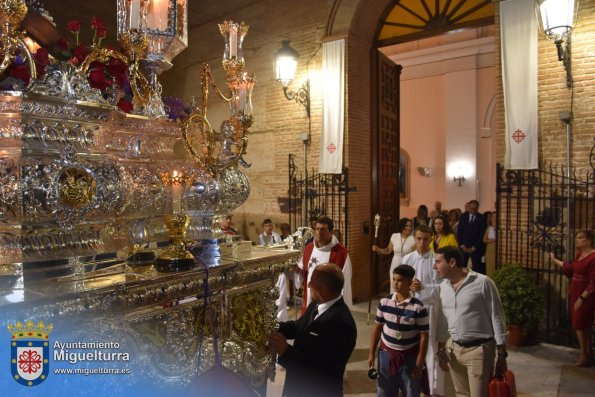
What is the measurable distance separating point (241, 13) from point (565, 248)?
8.07 meters

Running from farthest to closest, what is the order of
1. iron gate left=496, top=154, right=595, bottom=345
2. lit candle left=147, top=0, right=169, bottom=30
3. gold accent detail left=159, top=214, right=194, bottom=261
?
1. iron gate left=496, top=154, right=595, bottom=345
2. lit candle left=147, top=0, right=169, bottom=30
3. gold accent detail left=159, top=214, right=194, bottom=261

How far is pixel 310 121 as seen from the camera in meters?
9.23

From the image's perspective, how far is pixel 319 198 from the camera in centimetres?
908

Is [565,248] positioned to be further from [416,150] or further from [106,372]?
[416,150]

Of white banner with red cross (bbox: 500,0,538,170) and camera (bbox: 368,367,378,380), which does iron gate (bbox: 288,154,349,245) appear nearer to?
white banner with red cross (bbox: 500,0,538,170)

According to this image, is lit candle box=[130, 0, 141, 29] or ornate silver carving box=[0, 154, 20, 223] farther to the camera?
lit candle box=[130, 0, 141, 29]

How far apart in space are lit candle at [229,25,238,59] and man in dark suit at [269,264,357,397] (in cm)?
140

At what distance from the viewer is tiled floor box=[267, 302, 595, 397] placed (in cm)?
481

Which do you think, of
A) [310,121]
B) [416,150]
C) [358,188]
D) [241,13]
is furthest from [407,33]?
[416,150]

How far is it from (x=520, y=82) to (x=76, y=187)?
6347 mm

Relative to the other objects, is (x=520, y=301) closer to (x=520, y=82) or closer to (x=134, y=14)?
(x=520, y=82)

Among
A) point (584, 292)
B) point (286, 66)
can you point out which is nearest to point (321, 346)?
point (584, 292)

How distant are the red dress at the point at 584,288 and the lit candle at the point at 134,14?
5346 millimetres

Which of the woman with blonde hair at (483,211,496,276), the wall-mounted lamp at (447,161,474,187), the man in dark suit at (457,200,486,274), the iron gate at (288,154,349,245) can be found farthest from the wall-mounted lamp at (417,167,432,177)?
the iron gate at (288,154,349,245)
